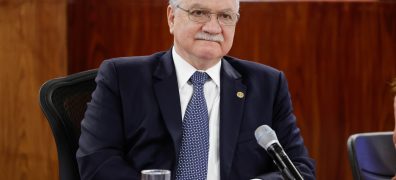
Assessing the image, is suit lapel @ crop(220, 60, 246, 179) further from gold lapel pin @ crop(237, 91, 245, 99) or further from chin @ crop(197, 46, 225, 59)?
chin @ crop(197, 46, 225, 59)

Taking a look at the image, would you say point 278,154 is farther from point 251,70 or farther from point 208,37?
point 251,70

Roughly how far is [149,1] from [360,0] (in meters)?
1.26

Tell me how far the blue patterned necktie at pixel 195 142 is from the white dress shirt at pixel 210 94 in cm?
3

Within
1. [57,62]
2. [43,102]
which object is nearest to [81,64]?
[57,62]

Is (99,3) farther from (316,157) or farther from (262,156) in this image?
(262,156)

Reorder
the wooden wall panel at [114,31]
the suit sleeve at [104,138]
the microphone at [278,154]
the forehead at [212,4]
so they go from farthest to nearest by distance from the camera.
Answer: the wooden wall panel at [114,31] → the forehead at [212,4] → the suit sleeve at [104,138] → the microphone at [278,154]

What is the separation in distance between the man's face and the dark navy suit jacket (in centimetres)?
12

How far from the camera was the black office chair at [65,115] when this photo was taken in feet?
8.54

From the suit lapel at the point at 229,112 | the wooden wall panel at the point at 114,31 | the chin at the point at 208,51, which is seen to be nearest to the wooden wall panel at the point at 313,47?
the wooden wall panel at the point at 114,31

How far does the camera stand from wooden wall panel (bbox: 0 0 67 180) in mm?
4379

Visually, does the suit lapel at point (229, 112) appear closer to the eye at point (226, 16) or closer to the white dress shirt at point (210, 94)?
the white dress shirt at point (210, 94)

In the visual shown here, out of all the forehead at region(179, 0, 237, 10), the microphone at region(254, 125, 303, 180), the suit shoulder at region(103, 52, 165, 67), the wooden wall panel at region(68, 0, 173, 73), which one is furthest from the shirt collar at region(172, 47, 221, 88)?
the wooden wall panel at region(68, 0, 173, 73)

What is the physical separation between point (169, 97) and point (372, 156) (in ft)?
2.83

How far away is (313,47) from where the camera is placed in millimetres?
4633
